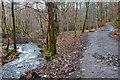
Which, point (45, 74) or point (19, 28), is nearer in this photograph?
point (45, 74)

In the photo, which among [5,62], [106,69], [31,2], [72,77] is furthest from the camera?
[31,2]

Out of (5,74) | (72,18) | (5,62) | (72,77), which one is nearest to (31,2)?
(5,62)

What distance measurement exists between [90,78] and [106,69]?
1365mm

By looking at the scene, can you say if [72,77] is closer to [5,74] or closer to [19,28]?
[5,74]

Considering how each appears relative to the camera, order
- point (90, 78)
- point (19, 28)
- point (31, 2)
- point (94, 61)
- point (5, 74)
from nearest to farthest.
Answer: point (90, 78) < point (94, 61) < point (5, 74) < point (31, 2) < point (19, 28)

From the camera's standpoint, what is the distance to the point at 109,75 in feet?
16.1

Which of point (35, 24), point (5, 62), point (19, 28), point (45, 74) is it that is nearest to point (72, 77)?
point (45, 74)

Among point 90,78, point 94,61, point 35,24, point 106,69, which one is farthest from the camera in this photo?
point 35,24

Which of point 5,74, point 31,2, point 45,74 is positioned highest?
point 31,2

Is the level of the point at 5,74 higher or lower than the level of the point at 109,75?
lower

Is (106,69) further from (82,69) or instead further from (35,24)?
(35,24)

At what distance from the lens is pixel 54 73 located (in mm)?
5891

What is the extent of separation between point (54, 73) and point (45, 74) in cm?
55

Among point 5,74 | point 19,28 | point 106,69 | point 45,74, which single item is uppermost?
point 19,28
